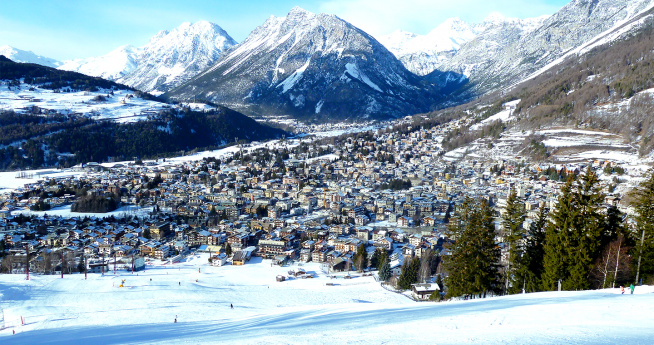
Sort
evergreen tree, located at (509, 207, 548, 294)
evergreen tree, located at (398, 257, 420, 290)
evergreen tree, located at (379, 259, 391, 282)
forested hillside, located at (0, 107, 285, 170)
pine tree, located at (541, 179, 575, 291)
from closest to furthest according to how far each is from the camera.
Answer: pine tree, located at (541, 179, 575, 291) → evergreen tree, located at (509, 207, 548, 294) → evergreen tree, located at (398, 257, 420, 290) → evergreen tree, located at (379, 259, 391, 282) → forested hillside, located at (0, 107, 285, 170)

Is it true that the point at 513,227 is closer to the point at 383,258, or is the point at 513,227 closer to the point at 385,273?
the point at 385,273

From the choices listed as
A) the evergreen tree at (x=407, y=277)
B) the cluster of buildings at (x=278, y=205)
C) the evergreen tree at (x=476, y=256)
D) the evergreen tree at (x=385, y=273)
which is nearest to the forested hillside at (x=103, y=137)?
the cluster of buildings at (x=278, y=205)

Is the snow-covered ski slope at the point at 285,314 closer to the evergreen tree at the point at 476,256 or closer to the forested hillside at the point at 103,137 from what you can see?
the evergreen tree at the point at 476,256

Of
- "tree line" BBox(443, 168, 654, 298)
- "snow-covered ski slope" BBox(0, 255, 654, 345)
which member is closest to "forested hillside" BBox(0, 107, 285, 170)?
"snow-covered ski slope" BBox(0, 255, 654, 345)

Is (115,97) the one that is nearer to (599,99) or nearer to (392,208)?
(392,208)

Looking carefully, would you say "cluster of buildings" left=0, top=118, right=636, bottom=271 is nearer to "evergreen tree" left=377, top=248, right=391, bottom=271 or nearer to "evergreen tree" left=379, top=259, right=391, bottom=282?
"evergreen tree" left=377, top=248, right=391, bottom=271

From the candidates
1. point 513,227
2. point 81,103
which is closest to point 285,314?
point 513,227

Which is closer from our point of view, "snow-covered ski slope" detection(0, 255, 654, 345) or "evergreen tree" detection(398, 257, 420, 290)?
"snow-covered ski slope" detection(0, 255, 654, 345)

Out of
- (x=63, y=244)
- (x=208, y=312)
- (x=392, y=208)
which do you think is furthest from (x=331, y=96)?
(x=208, y=312)

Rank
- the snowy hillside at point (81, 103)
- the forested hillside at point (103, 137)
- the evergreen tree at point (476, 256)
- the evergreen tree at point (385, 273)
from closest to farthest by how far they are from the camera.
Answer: the evergreen tree at point (476, 256), the evergreen tree at point (385, 273), the forested hillside at point (103, 137), the snowy hillside at point (81, 103)

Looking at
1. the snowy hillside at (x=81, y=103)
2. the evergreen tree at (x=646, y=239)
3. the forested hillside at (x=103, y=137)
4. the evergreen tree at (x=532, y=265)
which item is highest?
the snowy hillside at (x=81, y=103)
